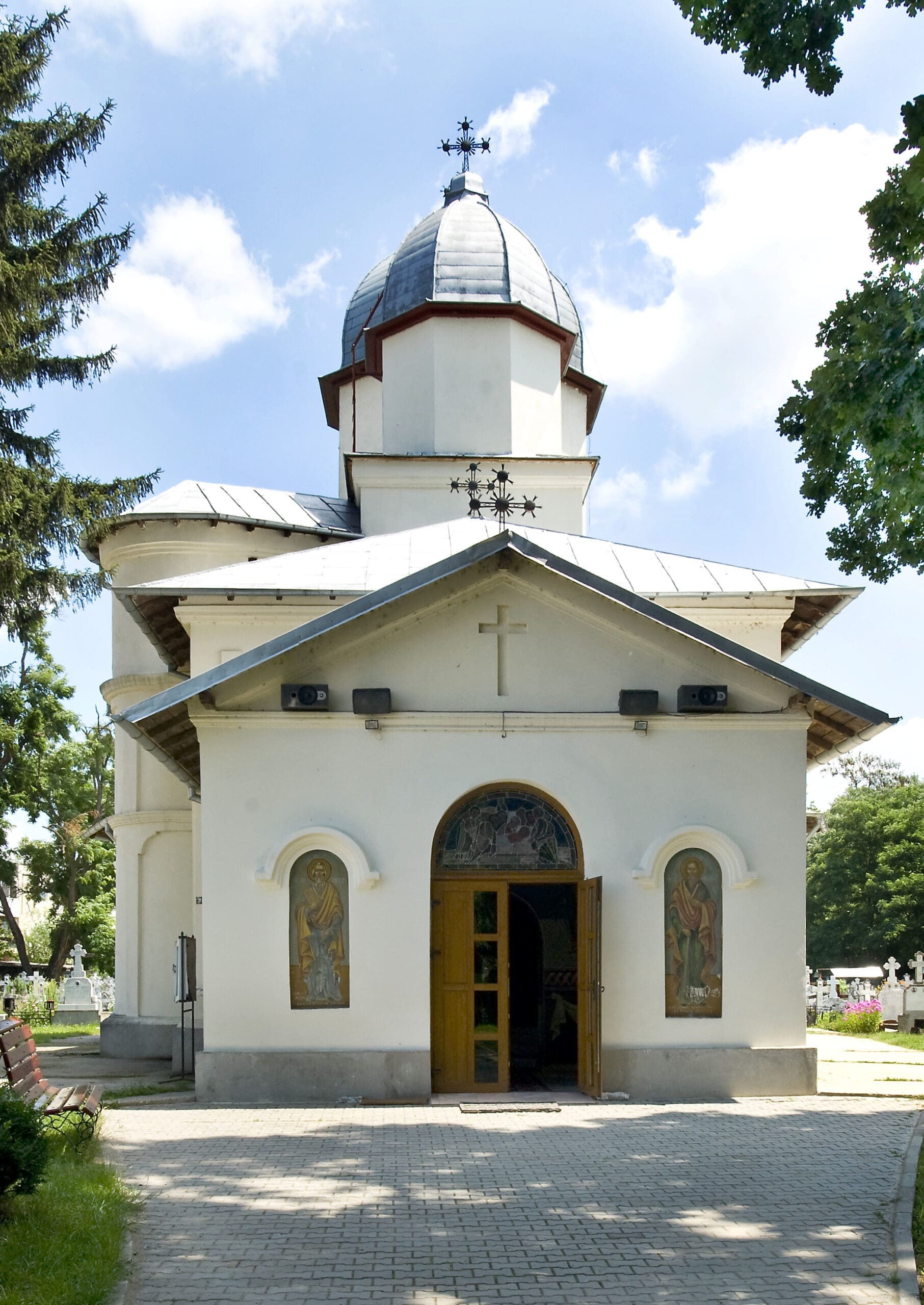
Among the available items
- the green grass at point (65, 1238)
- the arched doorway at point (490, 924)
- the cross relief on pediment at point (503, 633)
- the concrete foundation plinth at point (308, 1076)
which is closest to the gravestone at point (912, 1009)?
the arched doorway at point (490, 924)

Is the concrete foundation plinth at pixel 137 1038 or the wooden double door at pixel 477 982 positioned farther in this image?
the concrete foundation plinth at pixel 137 1038

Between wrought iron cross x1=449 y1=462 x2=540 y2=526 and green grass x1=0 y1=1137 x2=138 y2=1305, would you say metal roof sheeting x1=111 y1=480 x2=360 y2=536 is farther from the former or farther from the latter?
green grass x1=0 y1=1137 x2=138 y2=1305

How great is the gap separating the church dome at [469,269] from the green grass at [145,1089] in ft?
39.2

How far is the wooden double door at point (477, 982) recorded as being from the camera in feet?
40.6

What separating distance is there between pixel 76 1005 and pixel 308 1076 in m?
15.5

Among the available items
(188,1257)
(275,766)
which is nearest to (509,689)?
(275,766)

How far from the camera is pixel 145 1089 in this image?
13.4 meters

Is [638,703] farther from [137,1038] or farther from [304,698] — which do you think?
[137,1038]

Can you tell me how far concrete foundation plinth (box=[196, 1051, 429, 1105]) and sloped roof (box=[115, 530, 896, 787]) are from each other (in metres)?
3.14

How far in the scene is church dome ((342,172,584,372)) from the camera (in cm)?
2088

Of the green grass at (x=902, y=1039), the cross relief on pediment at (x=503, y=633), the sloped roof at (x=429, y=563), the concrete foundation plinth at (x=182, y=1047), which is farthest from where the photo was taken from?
the green grass at (x=902, y=1039)

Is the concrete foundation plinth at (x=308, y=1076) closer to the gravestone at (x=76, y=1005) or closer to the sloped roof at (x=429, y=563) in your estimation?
the sloped roof at (x=429, y=563)

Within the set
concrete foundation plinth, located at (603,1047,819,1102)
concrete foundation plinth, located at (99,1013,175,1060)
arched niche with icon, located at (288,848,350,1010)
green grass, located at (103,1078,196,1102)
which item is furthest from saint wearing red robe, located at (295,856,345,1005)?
concrete foundation plinth, located at (99,1013,175,1060)

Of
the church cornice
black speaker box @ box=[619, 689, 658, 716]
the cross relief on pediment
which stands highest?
the cross relief on pediment
